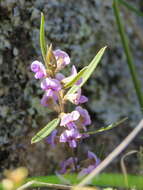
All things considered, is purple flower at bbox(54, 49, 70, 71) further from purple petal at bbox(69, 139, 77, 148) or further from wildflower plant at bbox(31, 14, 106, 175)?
purple petal at bbox(69, 139, 77, 148)

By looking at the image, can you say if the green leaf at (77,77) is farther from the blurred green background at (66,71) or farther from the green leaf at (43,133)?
the blurred green background at (66,71)

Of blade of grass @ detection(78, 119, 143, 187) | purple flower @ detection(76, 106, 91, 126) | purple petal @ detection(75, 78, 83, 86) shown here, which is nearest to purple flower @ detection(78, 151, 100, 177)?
purple flower @ detection(76, 106, 91, 126)

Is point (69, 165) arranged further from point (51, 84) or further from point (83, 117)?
point (51, 84)

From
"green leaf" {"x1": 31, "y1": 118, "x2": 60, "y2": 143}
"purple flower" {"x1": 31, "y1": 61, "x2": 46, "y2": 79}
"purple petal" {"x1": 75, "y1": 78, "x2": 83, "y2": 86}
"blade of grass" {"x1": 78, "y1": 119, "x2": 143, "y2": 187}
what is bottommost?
"blade of grass" {"x1": 78, "y1": 119, "x2": 143, "y2": 187}

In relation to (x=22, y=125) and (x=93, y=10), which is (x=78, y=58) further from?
(x=22, y=125)

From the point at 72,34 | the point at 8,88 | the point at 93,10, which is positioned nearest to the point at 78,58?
the point at 72,34
